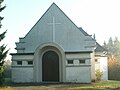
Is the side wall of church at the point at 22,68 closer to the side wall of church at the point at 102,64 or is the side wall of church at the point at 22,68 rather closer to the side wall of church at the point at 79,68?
the side wall of church at the point at 79,68

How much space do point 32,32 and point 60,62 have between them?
5311 millimetres

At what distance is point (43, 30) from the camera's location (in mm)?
36875

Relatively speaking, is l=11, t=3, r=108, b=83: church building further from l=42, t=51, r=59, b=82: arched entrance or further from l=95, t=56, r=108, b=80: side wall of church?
l=95, t=56, r=108, b=80: side wall of church

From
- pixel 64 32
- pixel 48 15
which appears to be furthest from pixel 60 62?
pixel 48 15

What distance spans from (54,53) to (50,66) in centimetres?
161

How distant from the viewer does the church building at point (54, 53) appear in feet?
113

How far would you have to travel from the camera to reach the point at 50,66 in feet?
118

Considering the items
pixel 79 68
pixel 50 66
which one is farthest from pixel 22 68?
pixel 79 68

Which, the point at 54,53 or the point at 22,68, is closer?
the point at 22,68

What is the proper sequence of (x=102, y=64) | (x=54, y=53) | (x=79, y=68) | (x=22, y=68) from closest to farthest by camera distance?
1. (x=79, y=68)
2. (x=22, y=68)
3. (x=54, y=53)
4. (x=102, y=64)

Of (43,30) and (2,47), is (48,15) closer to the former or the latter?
(43,30)

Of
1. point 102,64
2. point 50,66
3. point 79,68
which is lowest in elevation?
point 79,68

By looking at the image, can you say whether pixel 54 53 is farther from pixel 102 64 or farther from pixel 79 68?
pixel 102 64

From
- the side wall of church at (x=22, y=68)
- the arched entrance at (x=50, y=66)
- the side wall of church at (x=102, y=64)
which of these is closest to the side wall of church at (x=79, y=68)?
the arched entrance at (x=50, y=66)
